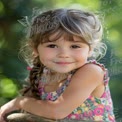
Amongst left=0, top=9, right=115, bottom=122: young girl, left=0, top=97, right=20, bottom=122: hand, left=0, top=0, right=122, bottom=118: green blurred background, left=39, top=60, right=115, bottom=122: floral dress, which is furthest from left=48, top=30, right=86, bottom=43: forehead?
left=0, top=0, right=122, bottom=118: green blurred background

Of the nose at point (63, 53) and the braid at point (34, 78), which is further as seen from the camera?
the braid at point (34, 78)

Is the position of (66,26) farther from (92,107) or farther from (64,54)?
(92,107)

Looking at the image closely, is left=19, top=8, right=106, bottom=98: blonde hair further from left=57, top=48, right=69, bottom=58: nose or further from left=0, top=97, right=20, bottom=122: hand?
left=0, top=97, right=20, bottom=122: hand

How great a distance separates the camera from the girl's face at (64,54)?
4.28 ft

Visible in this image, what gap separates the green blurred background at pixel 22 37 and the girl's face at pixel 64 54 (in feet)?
1.09

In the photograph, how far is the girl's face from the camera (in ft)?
4.28

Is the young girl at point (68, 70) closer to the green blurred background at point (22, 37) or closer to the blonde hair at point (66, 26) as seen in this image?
the blonde hair at point (66, 26)

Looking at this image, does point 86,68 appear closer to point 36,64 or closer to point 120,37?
point 36,64

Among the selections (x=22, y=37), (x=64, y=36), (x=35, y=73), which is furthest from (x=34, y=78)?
(x=22, y=37)

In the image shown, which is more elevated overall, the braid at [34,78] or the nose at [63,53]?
the nose at [63,53]

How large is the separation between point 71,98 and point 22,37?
0.61 m

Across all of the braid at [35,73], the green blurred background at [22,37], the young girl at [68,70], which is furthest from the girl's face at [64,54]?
the green blurred background at [22,37]

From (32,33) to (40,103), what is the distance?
223 mm

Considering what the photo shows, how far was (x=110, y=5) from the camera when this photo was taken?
184 cm
